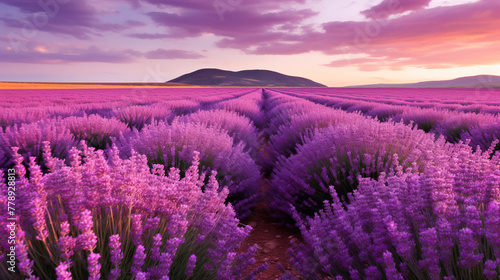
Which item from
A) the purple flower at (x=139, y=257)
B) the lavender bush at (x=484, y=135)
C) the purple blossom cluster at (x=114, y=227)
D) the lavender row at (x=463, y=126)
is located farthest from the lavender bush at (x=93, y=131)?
the lavender bush at (x=484, y=135)

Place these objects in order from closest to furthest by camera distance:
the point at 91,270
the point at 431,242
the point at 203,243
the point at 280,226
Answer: the point at 91,270, the point at 431,242, the point at 203,243, the point at 280,226

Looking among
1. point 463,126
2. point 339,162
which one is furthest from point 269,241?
point 463,126

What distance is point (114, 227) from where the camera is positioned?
1.37 m

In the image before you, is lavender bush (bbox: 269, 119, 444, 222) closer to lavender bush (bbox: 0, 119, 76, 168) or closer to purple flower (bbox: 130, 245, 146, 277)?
purple flower (bbox: 130, 245, 146, 277)

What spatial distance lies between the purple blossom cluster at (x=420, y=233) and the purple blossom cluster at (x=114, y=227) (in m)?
0.50

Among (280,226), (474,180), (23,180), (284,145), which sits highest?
(23,180)

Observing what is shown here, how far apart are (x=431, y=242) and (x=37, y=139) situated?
15.4ft

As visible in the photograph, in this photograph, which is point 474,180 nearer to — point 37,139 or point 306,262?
point 306,262

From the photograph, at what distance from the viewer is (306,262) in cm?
157

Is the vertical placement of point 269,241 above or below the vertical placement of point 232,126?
below

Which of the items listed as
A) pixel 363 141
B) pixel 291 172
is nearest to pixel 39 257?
pixel 291 172

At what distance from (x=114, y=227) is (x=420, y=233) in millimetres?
1283

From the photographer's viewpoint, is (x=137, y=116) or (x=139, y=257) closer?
(x=139, y=257)

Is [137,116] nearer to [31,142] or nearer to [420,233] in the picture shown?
[31,142]
